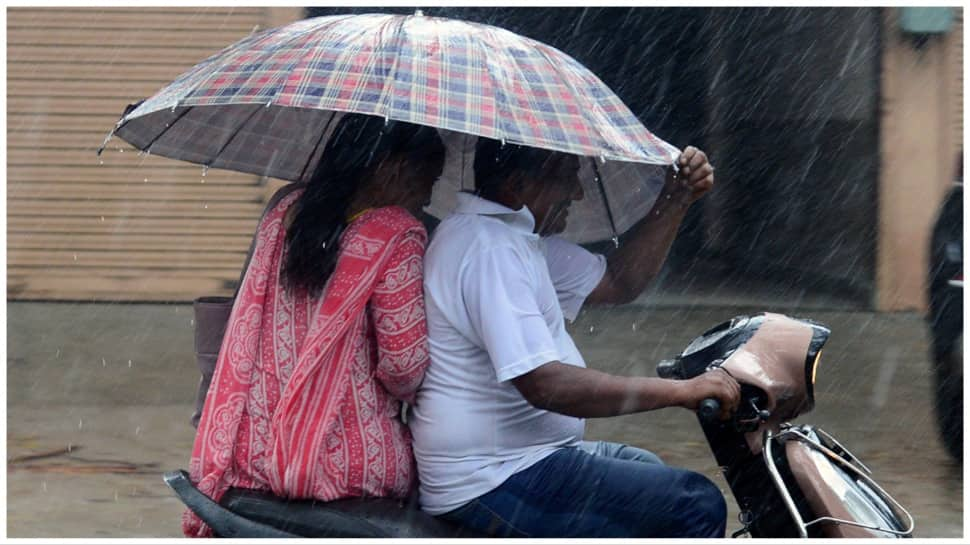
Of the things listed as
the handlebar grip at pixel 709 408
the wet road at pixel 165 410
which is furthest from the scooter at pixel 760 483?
the wet road at pixel 165 410

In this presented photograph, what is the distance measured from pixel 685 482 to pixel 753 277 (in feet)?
31.5

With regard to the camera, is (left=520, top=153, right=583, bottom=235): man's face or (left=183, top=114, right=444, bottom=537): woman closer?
(left=183, top=114, right=444, bottom=537): woman

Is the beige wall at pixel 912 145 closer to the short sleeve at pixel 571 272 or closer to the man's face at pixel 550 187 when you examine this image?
the short sleeve at pixel 571 272

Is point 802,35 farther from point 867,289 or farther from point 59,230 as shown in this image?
point 59,230

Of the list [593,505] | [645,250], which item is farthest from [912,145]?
[593,505]

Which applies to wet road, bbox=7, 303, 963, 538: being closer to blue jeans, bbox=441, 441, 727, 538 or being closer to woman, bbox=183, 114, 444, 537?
blue jeans, bbox=441, 441, 727, 538

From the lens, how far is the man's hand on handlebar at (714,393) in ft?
8.54

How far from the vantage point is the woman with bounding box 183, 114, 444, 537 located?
2631 millimetres

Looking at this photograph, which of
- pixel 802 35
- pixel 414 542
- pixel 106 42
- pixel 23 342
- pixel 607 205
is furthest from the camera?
pixel 802 35

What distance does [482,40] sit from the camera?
9.45ft

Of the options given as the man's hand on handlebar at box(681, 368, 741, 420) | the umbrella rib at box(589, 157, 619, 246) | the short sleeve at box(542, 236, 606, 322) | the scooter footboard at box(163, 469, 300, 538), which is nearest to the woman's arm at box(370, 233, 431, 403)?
the scooter footboard at box(163, 469, 300, 538)

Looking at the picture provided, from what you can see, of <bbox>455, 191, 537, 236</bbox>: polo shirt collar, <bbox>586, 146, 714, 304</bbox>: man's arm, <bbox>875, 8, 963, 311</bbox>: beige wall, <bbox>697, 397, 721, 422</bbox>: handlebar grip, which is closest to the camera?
<bbox>697, 397, 721, 422</bbox>: handlebar grip

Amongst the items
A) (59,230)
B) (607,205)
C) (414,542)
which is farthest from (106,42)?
(414,542)

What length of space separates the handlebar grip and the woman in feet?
1.80
